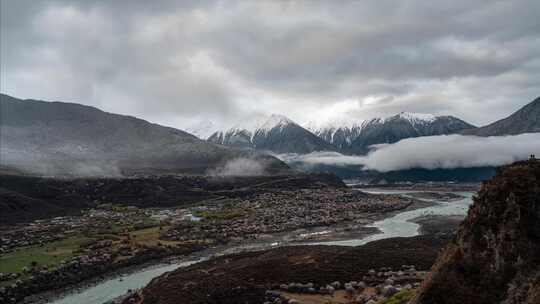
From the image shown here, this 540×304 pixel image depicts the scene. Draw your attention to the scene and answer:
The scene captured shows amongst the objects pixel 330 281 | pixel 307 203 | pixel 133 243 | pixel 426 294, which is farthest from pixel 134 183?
pixel 426 294

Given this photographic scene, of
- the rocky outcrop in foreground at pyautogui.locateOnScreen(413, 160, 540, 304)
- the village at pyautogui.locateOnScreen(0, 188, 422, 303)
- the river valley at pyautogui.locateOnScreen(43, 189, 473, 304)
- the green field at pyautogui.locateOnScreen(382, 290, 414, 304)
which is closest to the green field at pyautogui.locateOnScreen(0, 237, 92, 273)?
the village at pyautogui.locateOnScreen(0, 188, 422, 303)

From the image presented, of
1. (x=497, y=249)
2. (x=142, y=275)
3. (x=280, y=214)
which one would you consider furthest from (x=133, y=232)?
(x=497, y=249)

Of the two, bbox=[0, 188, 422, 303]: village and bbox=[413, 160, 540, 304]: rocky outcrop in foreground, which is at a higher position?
bbox=[413, 160, 540, 304]: rocky outcrop in foreground

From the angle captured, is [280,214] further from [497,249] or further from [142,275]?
[497,249]

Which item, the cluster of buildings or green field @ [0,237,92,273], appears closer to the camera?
green field @ [0,237,92,273]

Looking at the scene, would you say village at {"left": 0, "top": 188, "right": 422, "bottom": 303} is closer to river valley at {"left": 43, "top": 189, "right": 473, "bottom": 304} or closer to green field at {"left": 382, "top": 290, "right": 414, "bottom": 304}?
river valley at {"left": 43, "top": 189, "right": 473, "bottom": 304}

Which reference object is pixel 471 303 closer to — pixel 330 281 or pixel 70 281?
pixel 330 281
